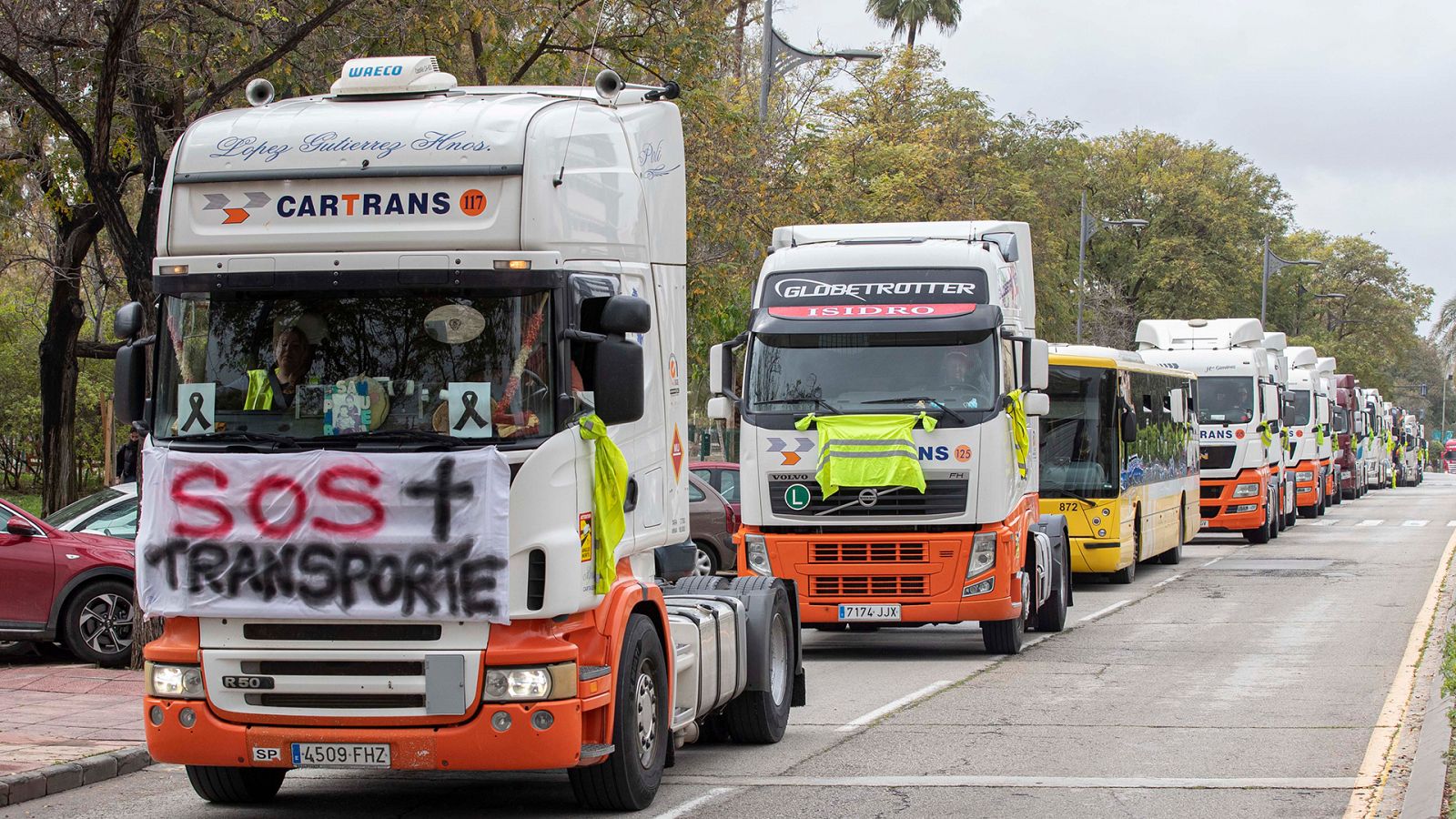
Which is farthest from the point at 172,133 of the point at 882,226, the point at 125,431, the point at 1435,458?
the point at 1435,458

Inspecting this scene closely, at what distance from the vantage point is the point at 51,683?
43.3 ft

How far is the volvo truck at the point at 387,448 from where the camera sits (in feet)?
24.8

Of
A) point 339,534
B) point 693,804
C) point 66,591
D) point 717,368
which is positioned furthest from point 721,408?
point 339,534

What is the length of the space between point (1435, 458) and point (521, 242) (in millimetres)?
151007

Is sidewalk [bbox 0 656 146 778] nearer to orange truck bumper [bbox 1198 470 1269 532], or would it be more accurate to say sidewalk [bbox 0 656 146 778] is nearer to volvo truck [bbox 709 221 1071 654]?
volvo truck [bbox 709 221 1071 654]

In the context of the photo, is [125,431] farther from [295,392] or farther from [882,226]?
[295,392]

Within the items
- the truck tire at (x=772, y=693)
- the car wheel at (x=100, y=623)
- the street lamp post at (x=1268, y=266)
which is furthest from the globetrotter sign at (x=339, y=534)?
the street lamp post at (x=1268, y=266)

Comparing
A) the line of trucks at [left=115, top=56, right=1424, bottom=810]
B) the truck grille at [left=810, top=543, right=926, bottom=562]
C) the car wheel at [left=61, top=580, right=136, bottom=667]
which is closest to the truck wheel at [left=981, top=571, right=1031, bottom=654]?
the truck grille at [left=810, top=543, right=926, bottom=562]

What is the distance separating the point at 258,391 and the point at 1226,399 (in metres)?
28.0

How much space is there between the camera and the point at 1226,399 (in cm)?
3331

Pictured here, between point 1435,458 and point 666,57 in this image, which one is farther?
point 1435,458

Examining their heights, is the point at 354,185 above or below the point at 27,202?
below

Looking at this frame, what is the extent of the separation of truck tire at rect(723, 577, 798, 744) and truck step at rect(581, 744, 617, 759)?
104 inches

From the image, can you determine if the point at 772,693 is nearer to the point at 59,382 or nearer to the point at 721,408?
the point at 721,408
